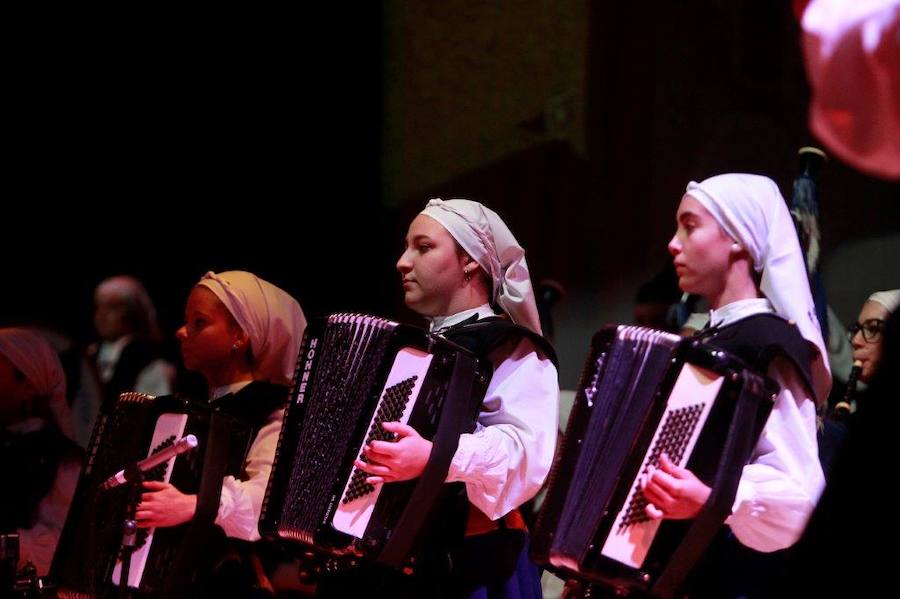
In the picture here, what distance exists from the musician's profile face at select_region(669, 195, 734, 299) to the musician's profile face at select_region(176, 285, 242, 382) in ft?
4.95

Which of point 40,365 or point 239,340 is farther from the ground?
point 239,340

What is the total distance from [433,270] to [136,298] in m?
3.05

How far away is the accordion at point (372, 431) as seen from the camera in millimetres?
2951

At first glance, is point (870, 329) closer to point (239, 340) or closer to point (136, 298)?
point (239, 340)

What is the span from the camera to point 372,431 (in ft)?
9.82

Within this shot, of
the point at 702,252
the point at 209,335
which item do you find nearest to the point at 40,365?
the point at 209,335

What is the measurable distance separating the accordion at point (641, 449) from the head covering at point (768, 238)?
34 cm

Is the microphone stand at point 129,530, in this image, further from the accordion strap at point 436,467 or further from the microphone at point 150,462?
the accordion strap at point 436,467

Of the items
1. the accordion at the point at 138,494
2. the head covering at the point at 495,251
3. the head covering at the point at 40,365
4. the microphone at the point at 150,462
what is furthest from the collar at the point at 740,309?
the head covering at the point at 40,365

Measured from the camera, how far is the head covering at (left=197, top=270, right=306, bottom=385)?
387 centimetres

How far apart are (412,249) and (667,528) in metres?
1.17

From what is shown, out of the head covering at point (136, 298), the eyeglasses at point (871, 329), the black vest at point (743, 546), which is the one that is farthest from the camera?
the head covering at point (136, 298)

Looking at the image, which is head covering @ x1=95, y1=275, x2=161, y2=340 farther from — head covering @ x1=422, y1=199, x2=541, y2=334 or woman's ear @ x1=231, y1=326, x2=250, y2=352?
head covering @ x1=422, y1=199, x2=541, y2=334

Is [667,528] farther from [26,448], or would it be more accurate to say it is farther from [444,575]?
[26,448]
